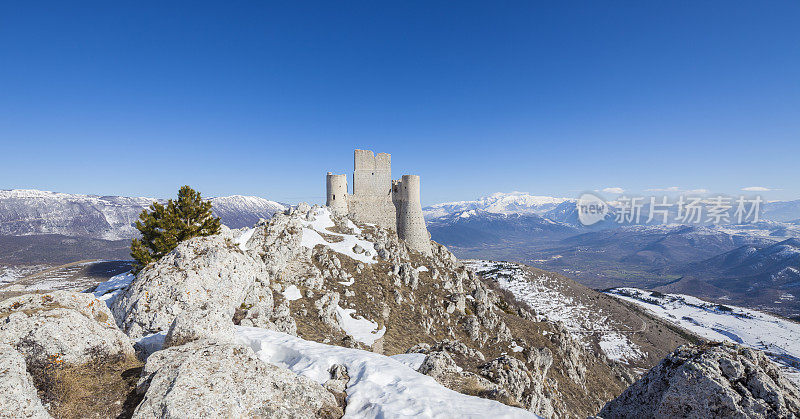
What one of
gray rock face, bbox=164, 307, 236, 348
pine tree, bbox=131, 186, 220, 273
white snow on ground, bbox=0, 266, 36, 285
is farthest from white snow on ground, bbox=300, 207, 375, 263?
white snow on ground, bbox=0, 266, 36, 285

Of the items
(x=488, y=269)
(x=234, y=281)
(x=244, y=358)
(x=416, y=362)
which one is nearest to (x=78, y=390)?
(x=244, y=358)

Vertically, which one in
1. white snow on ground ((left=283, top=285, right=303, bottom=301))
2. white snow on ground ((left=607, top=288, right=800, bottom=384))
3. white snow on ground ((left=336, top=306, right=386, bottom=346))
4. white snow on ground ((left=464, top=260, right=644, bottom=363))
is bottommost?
white snow on ground ((left=607, top=288, right=800, bottom=384))

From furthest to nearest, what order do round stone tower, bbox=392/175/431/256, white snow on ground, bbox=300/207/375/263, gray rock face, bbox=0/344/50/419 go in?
1. round stone tower, bbox=392/175/431/256
2. white snow on ground, bbox=300/207/375/263
3. gray rock face, bbox=0/344/50/419

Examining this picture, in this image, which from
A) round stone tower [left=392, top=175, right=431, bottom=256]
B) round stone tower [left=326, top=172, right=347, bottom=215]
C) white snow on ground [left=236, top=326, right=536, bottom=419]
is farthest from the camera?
round stone tower [left=392, top=175, right=431, bottom=256]

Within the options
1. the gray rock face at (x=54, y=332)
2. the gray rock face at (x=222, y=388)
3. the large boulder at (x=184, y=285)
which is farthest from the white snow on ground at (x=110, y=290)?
the gray rock face at (x=222, y=388)

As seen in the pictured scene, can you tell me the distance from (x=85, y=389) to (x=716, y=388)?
14350 mm

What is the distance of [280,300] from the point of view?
2597cm

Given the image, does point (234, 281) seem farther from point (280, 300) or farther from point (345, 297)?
point (345, 297)

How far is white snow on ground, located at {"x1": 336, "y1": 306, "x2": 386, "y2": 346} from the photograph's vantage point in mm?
26219

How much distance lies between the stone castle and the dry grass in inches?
1740

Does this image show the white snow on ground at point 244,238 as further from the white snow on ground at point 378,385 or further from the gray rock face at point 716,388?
the gray rock face at point 716,388

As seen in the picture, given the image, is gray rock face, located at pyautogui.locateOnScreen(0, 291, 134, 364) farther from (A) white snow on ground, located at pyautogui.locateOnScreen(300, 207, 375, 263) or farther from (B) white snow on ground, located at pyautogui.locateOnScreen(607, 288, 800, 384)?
(B) white snow on ground, located at pyautogui.locateOnScreen(607, 288, 800, 384)

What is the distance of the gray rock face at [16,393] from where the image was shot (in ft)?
18.4

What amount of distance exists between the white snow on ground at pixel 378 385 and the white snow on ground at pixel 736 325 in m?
153
